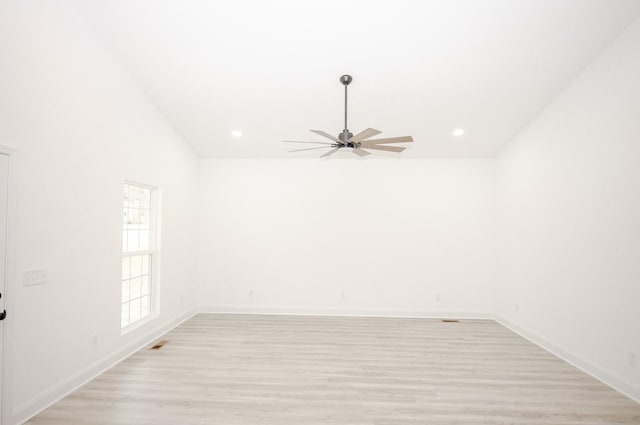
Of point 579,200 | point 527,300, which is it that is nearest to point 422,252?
point 527,300

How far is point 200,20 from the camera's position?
3.12 m

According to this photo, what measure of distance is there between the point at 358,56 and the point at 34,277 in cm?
366

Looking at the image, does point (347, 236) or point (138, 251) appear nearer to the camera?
point (138, 251)

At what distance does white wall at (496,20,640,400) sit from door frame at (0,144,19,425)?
5147 millimetres

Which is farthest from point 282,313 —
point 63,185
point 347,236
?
point 63,185

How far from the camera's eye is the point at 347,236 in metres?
5.86

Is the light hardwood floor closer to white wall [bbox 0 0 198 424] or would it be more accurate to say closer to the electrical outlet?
white wall [bbox 0 0 198 424]

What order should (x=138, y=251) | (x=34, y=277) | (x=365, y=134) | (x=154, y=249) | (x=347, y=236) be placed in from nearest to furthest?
(x=34, y=277)
(x=365, y=134)
(x=138, y=251)
(x=154, y=249)
(x=347, y=236)

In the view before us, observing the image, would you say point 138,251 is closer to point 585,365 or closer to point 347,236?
point 347,236

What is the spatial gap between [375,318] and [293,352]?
6.97 ft

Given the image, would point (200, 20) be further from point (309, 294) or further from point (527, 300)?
point (527, 300)

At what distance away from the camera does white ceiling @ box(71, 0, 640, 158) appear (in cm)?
297

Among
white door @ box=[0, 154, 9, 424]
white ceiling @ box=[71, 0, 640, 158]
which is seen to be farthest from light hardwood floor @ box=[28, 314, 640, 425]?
white ceiling @ box=[71, 0, 640, 158]

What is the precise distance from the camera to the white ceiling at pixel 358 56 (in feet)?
9.74
